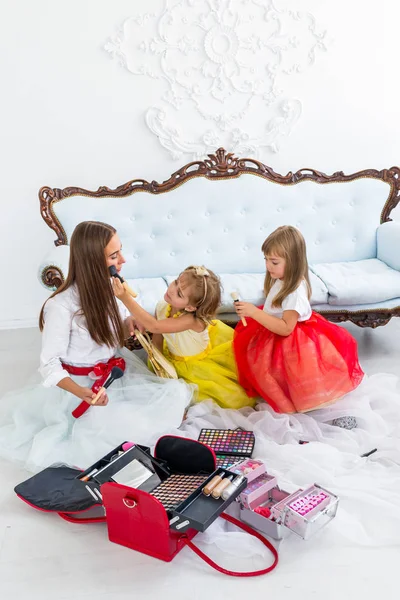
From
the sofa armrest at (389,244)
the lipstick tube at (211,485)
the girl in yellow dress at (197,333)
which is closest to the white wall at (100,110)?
the sofa armrest at (389,244)

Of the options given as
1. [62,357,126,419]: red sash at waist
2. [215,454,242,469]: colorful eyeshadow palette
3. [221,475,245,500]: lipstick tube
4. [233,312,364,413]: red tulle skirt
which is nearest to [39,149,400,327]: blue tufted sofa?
[233,312,364,413]: red tulle skirt

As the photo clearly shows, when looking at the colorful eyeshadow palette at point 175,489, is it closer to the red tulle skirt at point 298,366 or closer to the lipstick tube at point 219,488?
the lipstick tube at point 219,488

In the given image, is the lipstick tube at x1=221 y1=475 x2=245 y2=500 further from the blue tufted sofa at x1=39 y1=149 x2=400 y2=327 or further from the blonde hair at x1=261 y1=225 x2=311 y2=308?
the blue tufted sofa at x1=39 y1=149 x2=400 y2=327

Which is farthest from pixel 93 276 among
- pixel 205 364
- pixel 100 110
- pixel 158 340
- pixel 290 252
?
pixel 100 110

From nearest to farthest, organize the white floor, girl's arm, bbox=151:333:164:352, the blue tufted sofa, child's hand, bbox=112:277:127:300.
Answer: the white floor
child's hand, bbox=112:277:127:300
girl's arm, bbox=151:333:164:352
the blue tufted sofa

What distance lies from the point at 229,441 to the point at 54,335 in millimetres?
743

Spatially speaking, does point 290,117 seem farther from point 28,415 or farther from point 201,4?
point 28,415

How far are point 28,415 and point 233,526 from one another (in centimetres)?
95

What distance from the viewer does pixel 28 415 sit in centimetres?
219

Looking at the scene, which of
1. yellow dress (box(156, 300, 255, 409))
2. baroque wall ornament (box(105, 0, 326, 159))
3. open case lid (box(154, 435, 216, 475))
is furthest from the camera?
baroque wall ornament (box(105, 0, 326, 159))

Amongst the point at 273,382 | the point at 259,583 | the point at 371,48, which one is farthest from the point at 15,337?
the point at 371,48

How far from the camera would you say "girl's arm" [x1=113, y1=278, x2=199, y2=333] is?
214 cm

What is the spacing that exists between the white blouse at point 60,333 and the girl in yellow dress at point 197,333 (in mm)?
175

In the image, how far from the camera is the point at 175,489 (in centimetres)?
168
